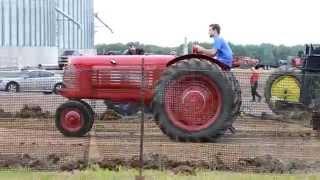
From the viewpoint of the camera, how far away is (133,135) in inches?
530

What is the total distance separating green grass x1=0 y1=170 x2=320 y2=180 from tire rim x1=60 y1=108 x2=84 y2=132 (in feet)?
12.8

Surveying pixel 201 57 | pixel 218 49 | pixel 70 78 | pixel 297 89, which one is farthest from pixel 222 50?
pixel 297 89

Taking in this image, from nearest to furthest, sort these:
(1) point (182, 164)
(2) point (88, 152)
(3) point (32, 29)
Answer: (1) point (182, 164)
(2) point (88, 152)
(3) point (32, 29)

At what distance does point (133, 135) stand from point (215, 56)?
2.15 metres

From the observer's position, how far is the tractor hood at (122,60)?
13.7 meters

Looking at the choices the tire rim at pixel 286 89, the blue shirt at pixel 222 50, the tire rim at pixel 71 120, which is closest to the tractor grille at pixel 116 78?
the tire rim at pixel 71 120

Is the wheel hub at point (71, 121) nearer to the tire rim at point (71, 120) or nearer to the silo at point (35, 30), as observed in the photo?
the tire rim at point (71, 120)

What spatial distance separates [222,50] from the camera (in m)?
13.4

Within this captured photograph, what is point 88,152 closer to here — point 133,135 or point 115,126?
point 133,135

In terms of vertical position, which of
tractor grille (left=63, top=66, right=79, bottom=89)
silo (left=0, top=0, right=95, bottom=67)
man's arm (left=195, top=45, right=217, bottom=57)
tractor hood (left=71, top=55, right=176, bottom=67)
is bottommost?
tractor grille (left=63, top=66, right=79, bottom=89)

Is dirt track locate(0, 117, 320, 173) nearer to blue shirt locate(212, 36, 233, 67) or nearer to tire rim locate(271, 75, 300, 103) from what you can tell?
blue shirt locate(212, 36, 233, 67)

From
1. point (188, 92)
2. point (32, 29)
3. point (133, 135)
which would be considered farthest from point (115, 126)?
point (32, 29)

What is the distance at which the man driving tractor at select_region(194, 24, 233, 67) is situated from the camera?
43.7 ft

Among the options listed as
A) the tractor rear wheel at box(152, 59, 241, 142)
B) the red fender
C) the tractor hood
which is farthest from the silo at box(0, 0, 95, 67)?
the tractor rear wheel at box(152, 59, 241, 142)
